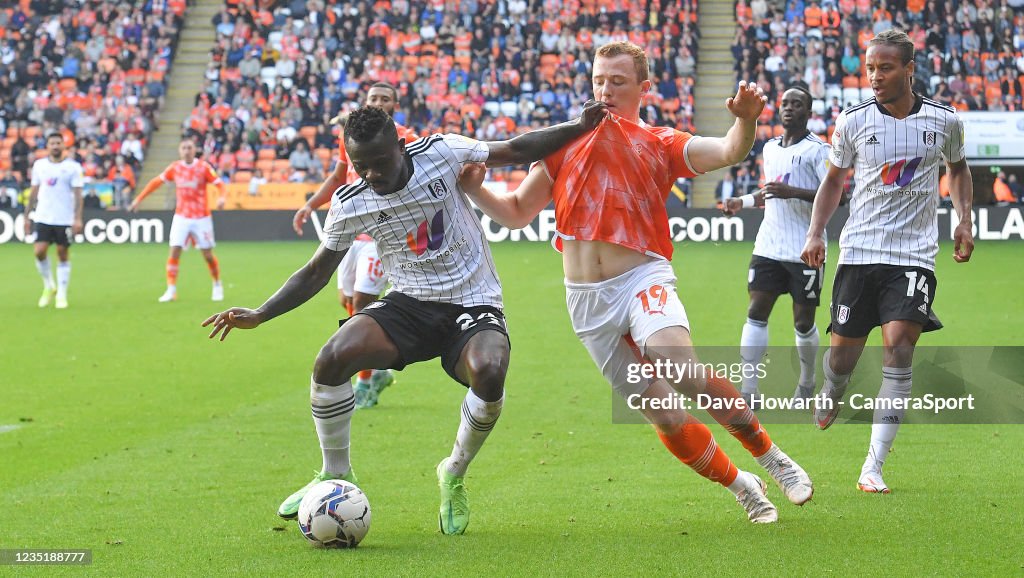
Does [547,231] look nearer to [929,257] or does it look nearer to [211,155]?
[211,155]

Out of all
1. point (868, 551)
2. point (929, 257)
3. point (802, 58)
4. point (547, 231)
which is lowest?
point (547, 231)

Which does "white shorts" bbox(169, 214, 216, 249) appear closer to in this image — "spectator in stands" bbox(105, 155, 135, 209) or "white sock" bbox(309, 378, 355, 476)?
"white sock" bbox(309, 378, 355, 476)

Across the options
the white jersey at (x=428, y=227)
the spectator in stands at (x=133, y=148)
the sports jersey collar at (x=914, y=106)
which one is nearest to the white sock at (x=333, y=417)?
the white jersey at (x=428, y=227)

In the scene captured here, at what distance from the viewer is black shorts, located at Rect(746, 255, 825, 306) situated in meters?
8.91

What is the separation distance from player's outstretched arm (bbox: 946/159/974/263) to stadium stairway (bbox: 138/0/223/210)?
27679 millimetres

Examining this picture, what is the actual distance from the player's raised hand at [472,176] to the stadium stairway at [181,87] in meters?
27.3

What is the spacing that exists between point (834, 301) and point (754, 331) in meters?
2.31

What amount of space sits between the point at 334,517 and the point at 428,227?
1.44m

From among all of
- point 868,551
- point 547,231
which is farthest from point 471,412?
point 547,231

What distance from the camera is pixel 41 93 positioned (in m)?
34.5

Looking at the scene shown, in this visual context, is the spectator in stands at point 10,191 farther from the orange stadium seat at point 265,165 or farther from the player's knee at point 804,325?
the player's knee at point 804,325

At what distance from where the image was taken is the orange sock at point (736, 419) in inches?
222

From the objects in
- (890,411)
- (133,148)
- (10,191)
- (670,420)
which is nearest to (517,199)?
(670,420)

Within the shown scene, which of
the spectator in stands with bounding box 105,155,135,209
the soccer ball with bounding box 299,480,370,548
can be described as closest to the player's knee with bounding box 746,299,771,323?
the soccer ball with bounding box 299,480,370,548
